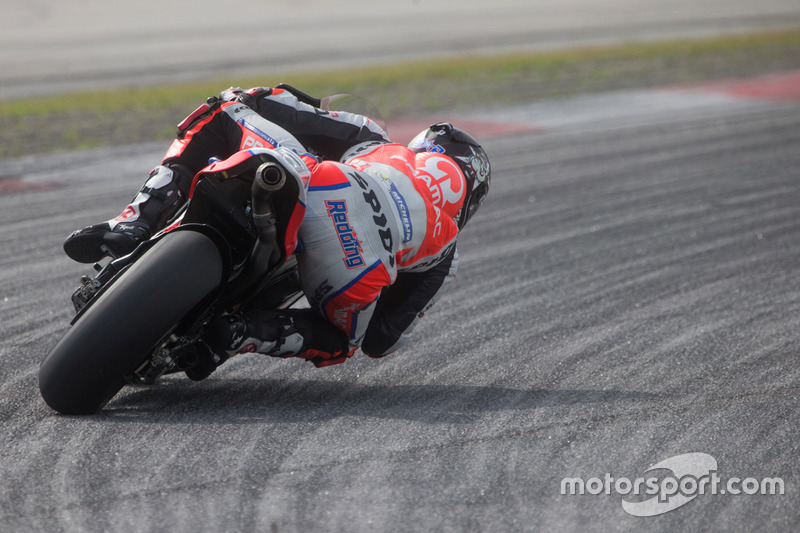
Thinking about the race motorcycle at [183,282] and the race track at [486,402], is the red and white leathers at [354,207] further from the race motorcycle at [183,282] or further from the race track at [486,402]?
the race track at [486,402]

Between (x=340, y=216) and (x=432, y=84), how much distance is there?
10.8m

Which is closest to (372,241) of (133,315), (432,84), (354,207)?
(354,207)

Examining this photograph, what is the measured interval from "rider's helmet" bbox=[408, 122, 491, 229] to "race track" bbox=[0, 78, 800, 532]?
771 millimetres

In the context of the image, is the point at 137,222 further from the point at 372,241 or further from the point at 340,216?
the point at 372,241

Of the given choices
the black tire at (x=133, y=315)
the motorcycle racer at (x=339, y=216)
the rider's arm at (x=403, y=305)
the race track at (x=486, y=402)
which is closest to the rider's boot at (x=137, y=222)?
the motorcycle racer at (x=339, y=216)

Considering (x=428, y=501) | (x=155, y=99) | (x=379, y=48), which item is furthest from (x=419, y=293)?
(x=379, y=48)

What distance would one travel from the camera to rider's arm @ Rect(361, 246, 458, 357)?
388 cm

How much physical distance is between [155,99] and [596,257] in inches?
327

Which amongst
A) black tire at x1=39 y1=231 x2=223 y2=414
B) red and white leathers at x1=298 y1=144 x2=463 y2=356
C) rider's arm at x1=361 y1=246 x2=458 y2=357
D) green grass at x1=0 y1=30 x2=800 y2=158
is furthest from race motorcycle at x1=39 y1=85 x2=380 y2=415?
green grass at x1=0 y1=30 x2=800 y2=158

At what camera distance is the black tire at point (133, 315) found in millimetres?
2961

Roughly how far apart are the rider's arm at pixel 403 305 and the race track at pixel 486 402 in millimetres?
200

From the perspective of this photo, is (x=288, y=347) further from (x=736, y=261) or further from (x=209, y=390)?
(x=736, y=261)

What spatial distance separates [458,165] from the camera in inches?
158

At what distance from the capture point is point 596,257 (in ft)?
20.3
